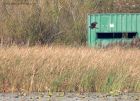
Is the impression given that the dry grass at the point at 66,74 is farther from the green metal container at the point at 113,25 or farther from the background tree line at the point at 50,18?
the green metal container at the point at 113,25

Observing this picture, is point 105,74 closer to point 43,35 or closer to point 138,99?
point 138,99

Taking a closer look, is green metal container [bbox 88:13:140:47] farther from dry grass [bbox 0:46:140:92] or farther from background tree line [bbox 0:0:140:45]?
dry grass [bbox 0:46:140:92]

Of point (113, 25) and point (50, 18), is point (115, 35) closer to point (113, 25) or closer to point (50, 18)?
point (113, 25)

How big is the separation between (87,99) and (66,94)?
0.97m

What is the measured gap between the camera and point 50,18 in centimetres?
2580

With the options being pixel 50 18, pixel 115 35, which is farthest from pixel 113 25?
pixel 50 18

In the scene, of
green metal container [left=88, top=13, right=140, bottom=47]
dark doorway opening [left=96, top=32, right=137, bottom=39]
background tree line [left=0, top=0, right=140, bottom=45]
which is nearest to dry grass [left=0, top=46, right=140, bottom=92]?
background tree line [left=0, top=0, right=140, bottom=45]

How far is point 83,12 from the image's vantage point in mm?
26531

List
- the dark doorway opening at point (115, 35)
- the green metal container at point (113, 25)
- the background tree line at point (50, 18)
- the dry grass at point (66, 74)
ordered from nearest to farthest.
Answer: the dry grass at point (66, 74), the green metal container at point (113, 25), the dark doorway opening at point (115, 35), the background tree line at point (50, 18)

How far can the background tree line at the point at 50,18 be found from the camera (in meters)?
24.1

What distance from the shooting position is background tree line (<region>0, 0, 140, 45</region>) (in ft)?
79.1

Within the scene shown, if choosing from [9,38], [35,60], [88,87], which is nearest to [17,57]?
[35,60]

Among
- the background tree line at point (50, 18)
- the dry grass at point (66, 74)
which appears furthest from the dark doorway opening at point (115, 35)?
the dry grass at point (66, 74)

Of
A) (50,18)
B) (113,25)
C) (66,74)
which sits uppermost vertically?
(50,18)
